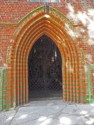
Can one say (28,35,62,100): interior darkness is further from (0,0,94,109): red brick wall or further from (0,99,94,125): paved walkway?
(0,0,94,109): red brick wall

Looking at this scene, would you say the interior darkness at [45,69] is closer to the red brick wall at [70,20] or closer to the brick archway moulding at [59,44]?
the brick archway moulding at [59,44]

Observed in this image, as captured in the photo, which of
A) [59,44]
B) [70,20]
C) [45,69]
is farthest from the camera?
[45,69]

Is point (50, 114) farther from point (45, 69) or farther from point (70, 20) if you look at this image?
point (70, 20)

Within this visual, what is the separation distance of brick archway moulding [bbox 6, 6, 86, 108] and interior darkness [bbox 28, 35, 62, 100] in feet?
3.23

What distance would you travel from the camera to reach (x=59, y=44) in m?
7.06

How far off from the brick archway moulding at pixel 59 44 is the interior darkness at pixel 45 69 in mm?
985

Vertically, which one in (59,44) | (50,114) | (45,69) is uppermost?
(59,44)

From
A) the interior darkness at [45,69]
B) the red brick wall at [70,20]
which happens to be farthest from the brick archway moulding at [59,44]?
the interior darkness at [45,69]

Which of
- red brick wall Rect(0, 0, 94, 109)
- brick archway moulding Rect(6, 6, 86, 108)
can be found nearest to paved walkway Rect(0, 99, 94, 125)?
brick archway moulding Rect(6, 6, 86, 108)

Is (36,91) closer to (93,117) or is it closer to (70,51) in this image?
(70,51)

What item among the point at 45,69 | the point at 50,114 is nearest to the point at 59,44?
the point at 45,69

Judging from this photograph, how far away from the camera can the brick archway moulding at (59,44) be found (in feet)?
21.7

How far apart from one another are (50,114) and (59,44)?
7.74 feet

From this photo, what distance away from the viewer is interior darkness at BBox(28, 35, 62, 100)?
793 centimetres
